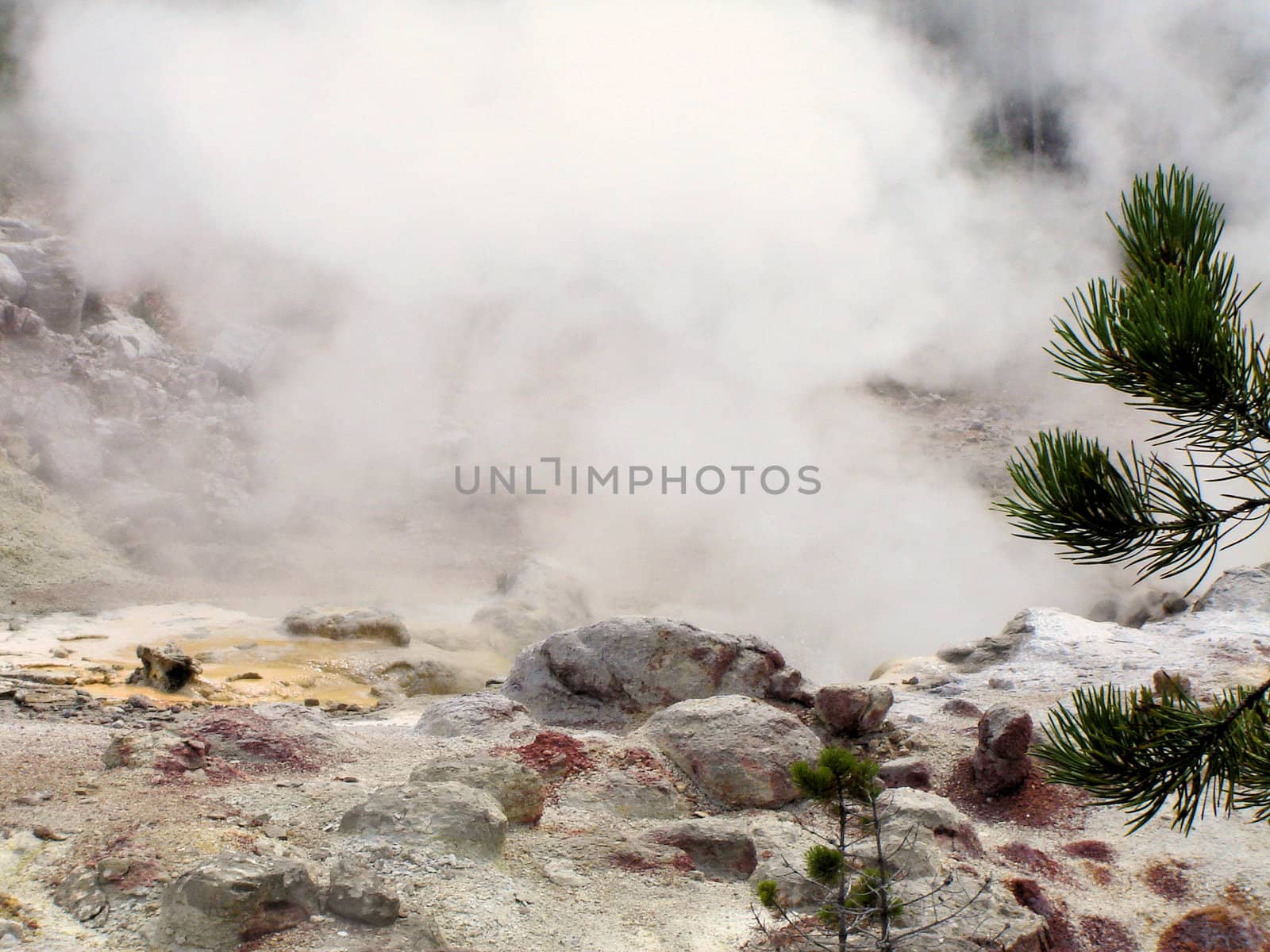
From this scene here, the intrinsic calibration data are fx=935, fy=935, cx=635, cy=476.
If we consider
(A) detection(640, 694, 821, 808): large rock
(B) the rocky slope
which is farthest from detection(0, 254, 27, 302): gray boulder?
(A) detection(640, 694, 821, 808): large rock

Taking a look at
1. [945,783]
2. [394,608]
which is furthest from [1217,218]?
[394,608]

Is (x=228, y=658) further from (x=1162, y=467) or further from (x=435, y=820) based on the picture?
(x=1162, y=467)

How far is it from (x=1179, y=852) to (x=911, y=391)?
27624mm

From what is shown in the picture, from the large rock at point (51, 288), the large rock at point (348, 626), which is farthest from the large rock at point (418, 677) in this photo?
the large rock at point (51, 288)

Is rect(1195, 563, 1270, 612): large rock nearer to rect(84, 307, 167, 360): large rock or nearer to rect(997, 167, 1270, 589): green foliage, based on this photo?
rect(997, 167, 1270, 589): green foliage

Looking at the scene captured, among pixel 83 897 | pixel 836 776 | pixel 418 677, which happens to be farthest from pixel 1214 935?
pixel 418 677

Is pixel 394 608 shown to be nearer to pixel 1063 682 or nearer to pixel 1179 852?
pixel 1063 682

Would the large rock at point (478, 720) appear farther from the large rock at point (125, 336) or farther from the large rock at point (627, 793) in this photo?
the large rock at point (125, 336)

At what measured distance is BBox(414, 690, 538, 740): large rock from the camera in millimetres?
7355

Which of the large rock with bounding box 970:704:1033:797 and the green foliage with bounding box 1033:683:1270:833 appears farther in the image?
the large rock with bounding box 970:704:1033:797

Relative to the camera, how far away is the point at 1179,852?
5965 millimetres

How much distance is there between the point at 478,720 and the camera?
756 cm

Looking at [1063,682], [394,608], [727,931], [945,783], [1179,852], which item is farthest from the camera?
[394,608]

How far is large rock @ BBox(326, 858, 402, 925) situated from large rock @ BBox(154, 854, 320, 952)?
108mm
